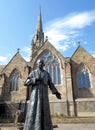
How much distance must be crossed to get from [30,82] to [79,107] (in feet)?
70.3

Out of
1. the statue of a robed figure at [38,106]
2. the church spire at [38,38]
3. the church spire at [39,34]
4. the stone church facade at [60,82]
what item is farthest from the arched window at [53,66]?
the statue of a robed figure at [38,106]

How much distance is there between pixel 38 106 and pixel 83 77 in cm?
2447

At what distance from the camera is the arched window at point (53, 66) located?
1136 inches

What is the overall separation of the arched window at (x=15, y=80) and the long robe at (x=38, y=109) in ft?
82.7

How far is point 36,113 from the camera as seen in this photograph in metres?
4.77

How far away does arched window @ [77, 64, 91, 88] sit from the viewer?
1086 inches

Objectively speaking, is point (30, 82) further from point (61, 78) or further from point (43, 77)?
point (61, 78)

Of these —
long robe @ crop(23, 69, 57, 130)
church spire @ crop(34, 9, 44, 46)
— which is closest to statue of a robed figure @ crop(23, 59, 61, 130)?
long robe @ crop(23, 69, 57, 130)

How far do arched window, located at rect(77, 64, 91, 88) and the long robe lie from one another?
23.2 meters

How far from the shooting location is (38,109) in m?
4.79

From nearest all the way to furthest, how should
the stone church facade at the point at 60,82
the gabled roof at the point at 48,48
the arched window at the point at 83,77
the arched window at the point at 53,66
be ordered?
the stone church facade at the point at 60,82, the arched window at the point at 83,77, the arched window at the point at 53,66, the gabled roof at the point at 48,48

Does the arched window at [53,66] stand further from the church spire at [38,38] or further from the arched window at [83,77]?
the church spire at [38,38]

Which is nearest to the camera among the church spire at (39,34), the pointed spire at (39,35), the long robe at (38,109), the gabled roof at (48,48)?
the long robe at (38,109)

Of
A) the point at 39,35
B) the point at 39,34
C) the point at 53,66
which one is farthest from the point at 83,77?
the point at 39,34
